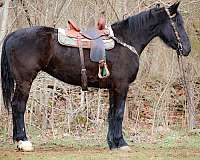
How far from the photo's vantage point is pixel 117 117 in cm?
765

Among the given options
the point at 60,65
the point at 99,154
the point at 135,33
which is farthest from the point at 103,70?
the point at 99,154

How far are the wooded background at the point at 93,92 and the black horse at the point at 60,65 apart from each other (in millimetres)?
2198

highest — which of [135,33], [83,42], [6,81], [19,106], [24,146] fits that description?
[135,33]

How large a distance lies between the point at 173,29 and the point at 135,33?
610 millimetres

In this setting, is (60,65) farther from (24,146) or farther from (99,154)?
(99,154)

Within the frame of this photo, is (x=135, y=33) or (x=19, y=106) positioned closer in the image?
(x=19, y=106)

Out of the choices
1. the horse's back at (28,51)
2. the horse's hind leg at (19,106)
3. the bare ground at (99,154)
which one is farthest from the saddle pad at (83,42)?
the bare ground at (99,154)

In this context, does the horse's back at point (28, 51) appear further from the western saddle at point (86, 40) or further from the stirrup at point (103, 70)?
the stirrup at point (103, 70)

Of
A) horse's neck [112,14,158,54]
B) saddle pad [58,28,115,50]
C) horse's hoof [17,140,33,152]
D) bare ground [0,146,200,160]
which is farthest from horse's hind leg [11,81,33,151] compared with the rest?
horse's neck [112,14,158,54]

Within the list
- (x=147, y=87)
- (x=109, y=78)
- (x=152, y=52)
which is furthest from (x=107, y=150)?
(x=147, y=87)

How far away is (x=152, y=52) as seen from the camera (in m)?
12.6

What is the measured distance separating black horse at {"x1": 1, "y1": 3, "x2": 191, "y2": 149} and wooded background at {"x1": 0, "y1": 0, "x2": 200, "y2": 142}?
220 cm

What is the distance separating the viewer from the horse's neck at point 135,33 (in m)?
7.84

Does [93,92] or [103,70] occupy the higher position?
[103,70]
